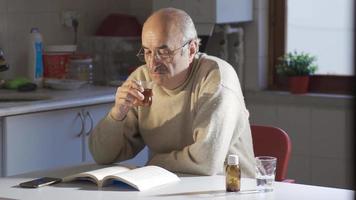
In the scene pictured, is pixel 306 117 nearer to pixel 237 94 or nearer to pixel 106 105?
pixel 106 105

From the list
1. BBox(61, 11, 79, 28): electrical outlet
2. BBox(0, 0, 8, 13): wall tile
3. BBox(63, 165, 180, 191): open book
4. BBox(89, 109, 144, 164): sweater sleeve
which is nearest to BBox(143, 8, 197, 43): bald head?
BBox(89, 109, 144, 164): sweater sleeve

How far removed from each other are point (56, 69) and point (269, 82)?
1209mm

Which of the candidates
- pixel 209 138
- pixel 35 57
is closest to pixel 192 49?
pixel 209 138

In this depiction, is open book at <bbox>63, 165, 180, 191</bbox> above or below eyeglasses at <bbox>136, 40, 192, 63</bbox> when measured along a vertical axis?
below

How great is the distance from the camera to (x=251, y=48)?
3967mm

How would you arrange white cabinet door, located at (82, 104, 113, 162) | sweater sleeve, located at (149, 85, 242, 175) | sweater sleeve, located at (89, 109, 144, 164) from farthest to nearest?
white cabinet door, located at (82, 104, 113, 162) → sweater sleeve, located at (89, 109, 144, 164) → sweater sleeve, located at (149, 85, 242, 175)

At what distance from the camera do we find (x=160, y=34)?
7.25ft

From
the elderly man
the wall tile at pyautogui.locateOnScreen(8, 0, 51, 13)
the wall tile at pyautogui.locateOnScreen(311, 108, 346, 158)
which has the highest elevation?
the wall tile at pyautogui.locateOnScreen(8, 0, 51, 13)

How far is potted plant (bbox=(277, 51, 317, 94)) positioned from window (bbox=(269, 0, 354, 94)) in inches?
2.3

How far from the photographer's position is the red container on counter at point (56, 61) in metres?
3.78

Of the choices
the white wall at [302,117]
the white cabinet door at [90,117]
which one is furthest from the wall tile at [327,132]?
the white cabinet door at [90,117]

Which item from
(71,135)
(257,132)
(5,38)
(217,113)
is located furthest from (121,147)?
(5,38)

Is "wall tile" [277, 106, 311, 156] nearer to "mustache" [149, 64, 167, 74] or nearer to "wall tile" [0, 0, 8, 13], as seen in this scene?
"wall tile" [0, 0, 8, 13]

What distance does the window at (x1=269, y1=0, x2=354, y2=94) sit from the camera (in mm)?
3748
